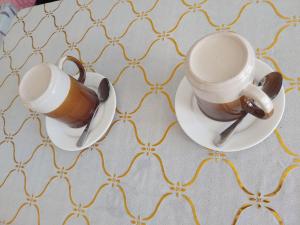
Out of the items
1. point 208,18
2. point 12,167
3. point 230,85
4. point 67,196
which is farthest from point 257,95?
point 12,167

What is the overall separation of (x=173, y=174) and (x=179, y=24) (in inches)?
13.2

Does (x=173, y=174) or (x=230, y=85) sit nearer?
(x=230, y=85)

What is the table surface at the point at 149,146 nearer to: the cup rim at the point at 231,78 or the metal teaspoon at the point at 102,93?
the metal teaspoon at the point at 102,93

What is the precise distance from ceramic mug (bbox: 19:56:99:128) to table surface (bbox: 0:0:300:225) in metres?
0.07

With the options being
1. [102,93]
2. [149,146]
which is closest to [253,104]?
[149,146]

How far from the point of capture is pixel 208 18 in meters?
0.66

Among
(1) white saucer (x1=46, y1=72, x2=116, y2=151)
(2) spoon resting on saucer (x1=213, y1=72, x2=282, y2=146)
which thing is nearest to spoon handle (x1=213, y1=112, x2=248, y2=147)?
(2) spoon resting on saucer (x1=213, y1=72, x2=282, y2=146)

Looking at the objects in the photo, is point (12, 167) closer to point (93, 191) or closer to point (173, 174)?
point (93, 191)

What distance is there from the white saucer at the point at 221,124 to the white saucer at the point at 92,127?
15cm

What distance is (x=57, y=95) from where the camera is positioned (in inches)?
22.8

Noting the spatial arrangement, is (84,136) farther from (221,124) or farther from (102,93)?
(221,124)

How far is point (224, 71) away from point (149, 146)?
23 centimetres

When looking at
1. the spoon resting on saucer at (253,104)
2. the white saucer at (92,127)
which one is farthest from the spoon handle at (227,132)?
the white saucer at (92,127)

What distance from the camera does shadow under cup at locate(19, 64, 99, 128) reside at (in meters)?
0.57
